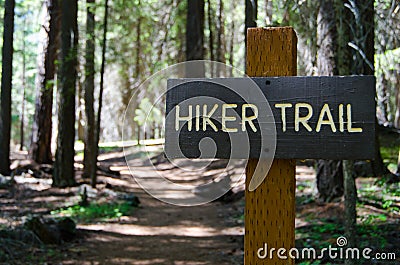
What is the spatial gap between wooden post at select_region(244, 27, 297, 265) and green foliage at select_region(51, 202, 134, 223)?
8.15 m

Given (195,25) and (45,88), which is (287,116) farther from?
(45,88)

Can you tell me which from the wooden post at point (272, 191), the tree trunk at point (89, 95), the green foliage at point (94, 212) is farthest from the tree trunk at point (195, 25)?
the wooden post at point (272, 191)

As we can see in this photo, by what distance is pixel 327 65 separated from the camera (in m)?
8.81

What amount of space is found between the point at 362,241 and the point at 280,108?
4.46 meters

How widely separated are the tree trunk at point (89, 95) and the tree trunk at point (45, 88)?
2.52 m

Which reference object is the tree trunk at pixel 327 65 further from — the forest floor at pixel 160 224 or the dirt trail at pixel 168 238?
the dirt trail at pixel 168 238

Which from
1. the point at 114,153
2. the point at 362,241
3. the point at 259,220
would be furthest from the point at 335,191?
the point at 114,153

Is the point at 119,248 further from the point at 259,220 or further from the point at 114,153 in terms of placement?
the point at 114,153

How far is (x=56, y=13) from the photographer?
17594 millimetres

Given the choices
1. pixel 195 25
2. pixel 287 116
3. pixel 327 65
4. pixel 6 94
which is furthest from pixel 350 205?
pixel 6 94

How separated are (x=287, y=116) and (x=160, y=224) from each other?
8509mm

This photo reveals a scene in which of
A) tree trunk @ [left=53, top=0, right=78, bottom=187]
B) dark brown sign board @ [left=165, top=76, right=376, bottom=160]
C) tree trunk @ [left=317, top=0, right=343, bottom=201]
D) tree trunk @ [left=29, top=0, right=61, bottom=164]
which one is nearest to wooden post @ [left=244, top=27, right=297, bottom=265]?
dark brown sign board @ [left=165, top=76, right=376, bottom=160]

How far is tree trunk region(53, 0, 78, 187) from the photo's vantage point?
556 inches

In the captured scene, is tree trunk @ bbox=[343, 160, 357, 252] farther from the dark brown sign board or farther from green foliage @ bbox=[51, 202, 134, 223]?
green foliage @ bbox=[51, 202, 134, 223]
